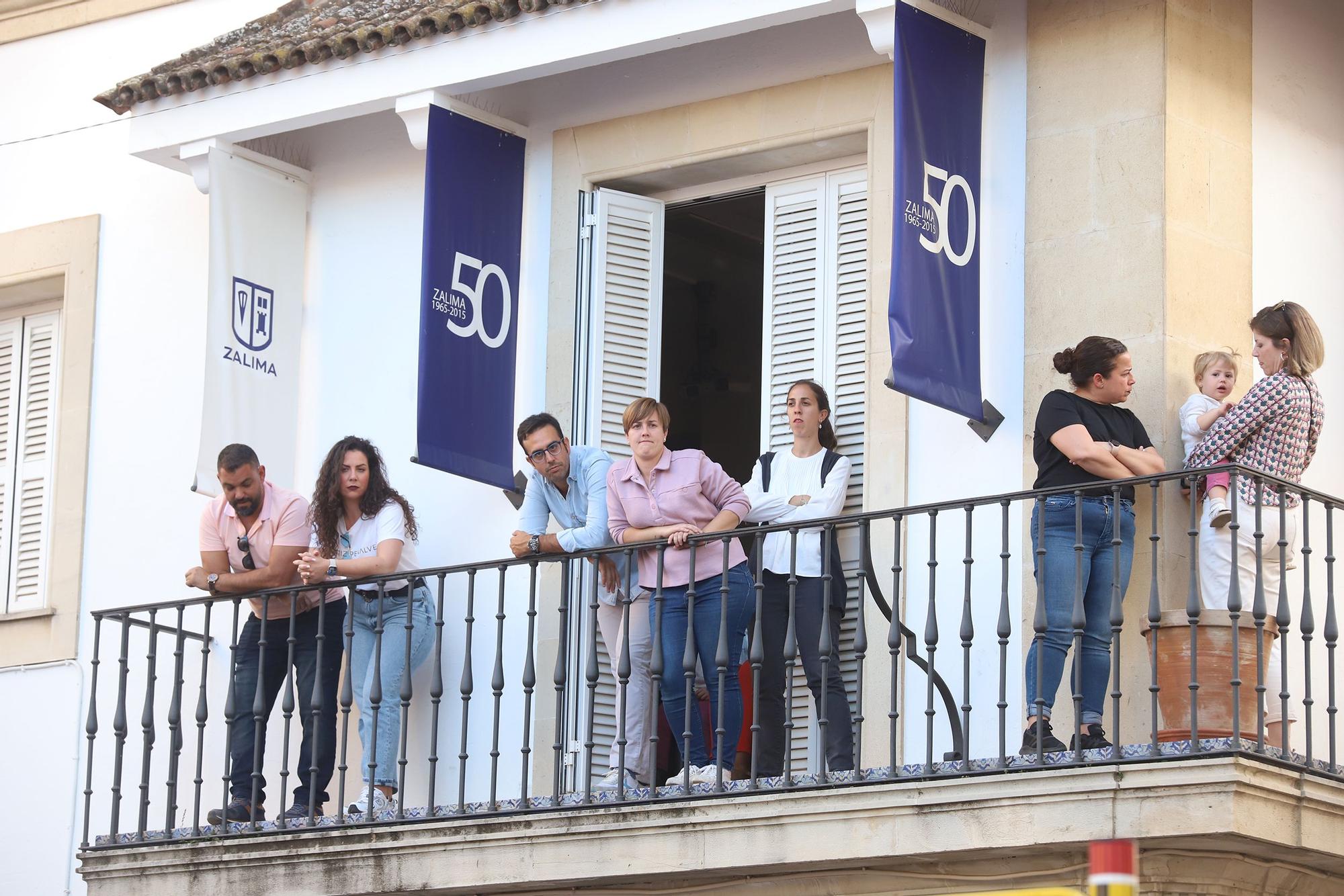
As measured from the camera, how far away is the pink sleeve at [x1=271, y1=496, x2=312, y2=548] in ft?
37.7

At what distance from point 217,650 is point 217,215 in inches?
89.0

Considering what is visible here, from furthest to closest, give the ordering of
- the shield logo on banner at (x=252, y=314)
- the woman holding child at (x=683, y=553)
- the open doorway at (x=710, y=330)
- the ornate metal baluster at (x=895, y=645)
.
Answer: the open doorway at (x=710, y=330) < the shield logo on banner at (x=252, y=314) < the woman holding child at (x=683, y=553) < the ornate metal baluster at (x=895, y=645)

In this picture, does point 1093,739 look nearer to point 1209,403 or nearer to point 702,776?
point 1209,403

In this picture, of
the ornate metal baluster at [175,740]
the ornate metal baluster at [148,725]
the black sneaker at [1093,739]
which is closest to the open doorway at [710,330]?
the ornate metal baluster at [148,725]

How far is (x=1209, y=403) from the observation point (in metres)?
10.0

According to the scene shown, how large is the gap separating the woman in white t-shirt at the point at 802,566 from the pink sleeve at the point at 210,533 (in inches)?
102

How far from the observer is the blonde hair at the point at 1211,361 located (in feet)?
33.2

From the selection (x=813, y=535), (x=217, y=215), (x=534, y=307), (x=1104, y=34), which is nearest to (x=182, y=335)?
(x=217, y=215)

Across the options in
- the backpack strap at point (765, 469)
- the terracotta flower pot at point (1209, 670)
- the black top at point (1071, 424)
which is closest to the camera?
the terracotta flower pot at point (1209, 670)

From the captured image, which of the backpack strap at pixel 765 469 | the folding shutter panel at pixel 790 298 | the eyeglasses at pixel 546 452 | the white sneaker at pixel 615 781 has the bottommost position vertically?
the white sneaker at pixel 615 781

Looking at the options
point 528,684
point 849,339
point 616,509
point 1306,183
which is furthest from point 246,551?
point 1306,183

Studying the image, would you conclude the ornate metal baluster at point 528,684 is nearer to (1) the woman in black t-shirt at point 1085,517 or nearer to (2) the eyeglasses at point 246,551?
(2) the eyeglasses at point 246,551

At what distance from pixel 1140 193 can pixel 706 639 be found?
261 centimetres

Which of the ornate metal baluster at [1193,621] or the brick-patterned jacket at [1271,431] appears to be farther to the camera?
the brick-patterned jacket at [1271,431]
